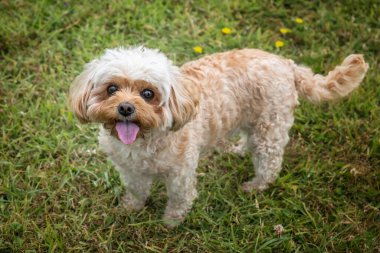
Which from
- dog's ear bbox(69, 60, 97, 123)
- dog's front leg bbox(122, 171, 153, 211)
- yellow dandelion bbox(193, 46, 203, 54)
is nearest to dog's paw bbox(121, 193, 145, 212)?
dog's front leg bbox(122, 171, 153, 211)

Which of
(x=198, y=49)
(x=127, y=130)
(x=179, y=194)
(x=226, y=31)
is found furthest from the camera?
(x=226, y=31)

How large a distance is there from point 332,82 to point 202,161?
1441 millimetres

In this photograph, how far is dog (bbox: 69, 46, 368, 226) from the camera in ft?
8.71

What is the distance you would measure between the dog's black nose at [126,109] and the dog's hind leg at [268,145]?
1.30m

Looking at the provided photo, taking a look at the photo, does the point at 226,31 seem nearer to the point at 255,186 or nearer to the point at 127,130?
the point at 255,186

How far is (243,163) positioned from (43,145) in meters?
1.95

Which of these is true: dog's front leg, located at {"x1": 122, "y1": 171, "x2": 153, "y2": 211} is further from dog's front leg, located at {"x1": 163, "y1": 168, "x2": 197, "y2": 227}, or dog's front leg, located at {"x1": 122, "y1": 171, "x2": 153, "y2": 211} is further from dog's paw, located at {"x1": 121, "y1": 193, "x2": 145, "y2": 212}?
dog's front leg, located at {"x1": 163, "y1": 168, "x2": 197, "y2": 227}

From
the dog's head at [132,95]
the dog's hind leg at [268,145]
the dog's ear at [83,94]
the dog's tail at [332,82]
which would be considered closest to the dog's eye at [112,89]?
the dog's head at [132,95]

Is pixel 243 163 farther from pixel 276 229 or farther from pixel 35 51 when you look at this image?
pixel 35 51

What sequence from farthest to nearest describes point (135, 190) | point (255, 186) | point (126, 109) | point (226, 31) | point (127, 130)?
point (226, 31), point (255, 186), point (135, 190), point (127, 130), point (126, 109)

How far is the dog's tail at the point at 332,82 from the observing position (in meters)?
3.37

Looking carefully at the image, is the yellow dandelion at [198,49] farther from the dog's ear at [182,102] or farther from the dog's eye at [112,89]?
the dog's eye at [112,89]

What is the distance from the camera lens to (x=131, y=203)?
359 centimetres

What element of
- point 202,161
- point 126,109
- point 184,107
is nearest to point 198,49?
point 202,161
